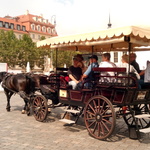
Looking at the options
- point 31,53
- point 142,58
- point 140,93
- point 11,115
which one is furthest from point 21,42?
point 140,93

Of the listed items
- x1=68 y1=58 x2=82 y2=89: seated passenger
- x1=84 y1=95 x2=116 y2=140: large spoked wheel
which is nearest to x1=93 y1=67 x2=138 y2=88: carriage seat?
x1=84 y1=95 x2=116 y2=140: large spoked wheel

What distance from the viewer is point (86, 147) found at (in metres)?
4.94

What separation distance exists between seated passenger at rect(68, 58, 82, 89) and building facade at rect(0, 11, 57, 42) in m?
67.7

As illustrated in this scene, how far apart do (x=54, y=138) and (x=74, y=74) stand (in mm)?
1918

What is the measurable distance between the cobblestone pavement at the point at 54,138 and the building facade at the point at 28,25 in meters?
67.7

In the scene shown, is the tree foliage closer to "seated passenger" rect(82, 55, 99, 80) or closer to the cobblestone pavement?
the cobblestone pavement

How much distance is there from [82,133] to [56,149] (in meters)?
1.37

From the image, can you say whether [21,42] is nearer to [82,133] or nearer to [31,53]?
[31,53]

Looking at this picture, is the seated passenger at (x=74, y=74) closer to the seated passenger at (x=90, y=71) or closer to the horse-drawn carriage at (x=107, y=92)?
the horse-drawn carriage at (x=107, y=92)

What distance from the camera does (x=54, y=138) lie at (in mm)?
5574

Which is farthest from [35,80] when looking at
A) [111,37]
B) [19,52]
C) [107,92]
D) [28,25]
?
[28,25]

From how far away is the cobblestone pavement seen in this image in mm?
4961

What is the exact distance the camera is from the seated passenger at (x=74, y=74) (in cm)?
643

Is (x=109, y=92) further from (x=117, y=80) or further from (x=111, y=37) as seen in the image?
(x=111, y=37)
